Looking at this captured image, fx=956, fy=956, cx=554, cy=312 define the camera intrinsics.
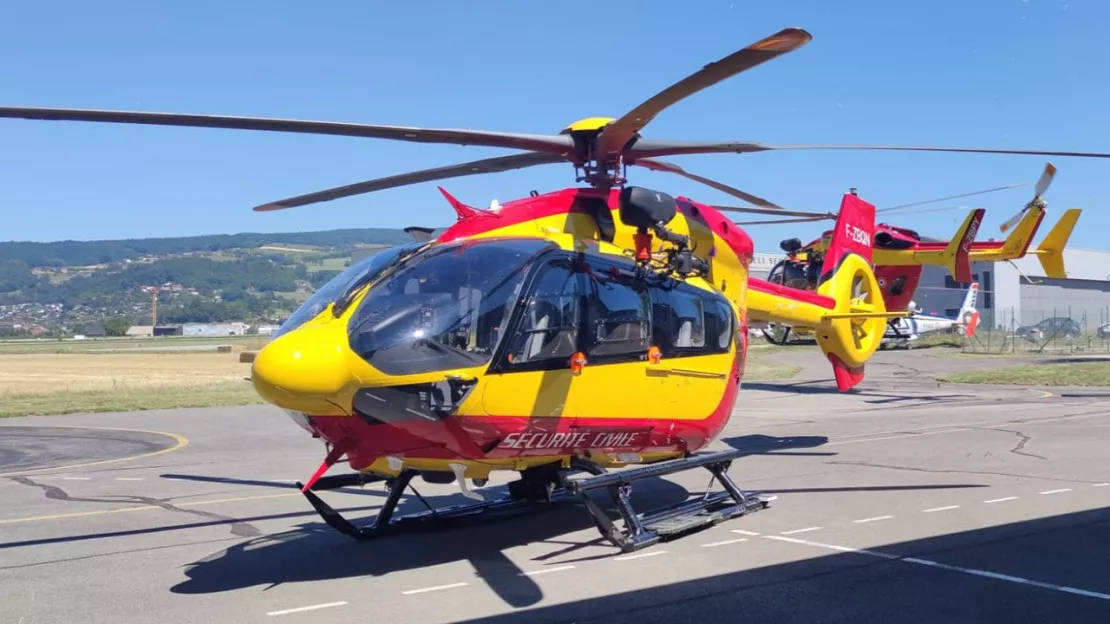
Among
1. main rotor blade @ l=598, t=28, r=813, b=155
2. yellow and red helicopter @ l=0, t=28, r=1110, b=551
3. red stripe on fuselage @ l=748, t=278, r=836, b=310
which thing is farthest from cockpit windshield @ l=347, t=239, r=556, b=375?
red stripe on fuselage @ l=748, t=278, r=836, b=310

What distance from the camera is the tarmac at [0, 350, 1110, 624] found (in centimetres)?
705

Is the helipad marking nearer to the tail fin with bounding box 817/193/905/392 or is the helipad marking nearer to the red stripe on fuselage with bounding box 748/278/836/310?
the red stripe on fuselage with bounding box 748/278/836/310

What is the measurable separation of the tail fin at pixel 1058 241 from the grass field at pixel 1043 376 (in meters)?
3.23

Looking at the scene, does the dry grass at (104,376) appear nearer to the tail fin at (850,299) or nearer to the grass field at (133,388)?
the grass field at (133,388)

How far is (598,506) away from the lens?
8859 mm

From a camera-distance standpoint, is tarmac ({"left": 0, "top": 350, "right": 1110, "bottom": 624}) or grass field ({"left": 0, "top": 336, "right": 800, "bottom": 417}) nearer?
tarmac ({"left": 0, "top": 350, "right": 1110, "bottom": 624})

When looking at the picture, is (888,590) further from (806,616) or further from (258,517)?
(258,517)

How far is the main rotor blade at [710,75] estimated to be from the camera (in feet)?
20.5

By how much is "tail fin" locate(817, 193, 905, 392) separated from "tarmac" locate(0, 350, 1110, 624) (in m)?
1.58

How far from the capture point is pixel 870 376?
Result: 34.0 m

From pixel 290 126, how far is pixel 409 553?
4.10m

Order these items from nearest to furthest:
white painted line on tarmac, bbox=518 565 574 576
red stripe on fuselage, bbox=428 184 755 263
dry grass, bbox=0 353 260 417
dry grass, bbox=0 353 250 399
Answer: white painted line on tarmac, bbox=518 565 574 576 < red stripe on fuselage, bbox=428 184 755 263 < dry grass, bbox=0 353 260 417 < dry grass, bbox=0 353 250 399

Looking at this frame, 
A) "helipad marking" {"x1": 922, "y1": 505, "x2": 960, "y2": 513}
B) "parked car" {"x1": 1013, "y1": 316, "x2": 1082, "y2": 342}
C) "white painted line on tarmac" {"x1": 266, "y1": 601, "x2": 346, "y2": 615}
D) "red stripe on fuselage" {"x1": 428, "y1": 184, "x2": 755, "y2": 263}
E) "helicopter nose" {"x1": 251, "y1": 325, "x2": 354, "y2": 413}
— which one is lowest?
"parked car" {"x1": 1013, "y1": 316, "x2": 1082, "y2": 342}

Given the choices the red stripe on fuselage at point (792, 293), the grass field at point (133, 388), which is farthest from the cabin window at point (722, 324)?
the grass field at point (133, 388)
